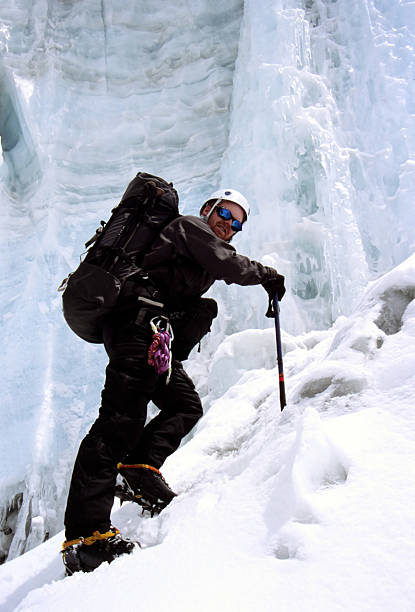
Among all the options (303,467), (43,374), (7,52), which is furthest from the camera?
(7,52)

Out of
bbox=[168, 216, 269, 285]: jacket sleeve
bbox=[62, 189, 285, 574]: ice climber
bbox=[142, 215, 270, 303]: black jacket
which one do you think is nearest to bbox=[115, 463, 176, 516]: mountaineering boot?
bbox=[62, 189, 285, 574]: ice climber

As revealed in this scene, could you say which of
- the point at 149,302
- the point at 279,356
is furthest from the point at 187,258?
the point at 279,356

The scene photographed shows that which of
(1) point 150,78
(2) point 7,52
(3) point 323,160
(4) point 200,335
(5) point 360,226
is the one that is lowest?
(4) point 200,335

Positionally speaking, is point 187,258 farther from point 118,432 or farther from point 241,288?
point 241,288

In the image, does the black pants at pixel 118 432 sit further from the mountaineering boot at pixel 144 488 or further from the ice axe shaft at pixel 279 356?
the ice axe shaft at pixel 279 356

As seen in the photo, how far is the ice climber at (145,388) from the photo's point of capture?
5.44 ft

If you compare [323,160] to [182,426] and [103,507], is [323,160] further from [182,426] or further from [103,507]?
[103,507]

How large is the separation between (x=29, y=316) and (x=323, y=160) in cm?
535

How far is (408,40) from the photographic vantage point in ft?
25.7

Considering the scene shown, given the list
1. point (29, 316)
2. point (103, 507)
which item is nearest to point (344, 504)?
point (103, 507)

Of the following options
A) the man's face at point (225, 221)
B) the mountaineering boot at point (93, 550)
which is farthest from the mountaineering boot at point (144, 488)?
the man's face at point (225, 221)

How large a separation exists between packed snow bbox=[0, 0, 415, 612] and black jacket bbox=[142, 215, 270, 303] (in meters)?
0.52

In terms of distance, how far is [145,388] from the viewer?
1.85 m

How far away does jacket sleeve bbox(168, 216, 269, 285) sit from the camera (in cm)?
196
